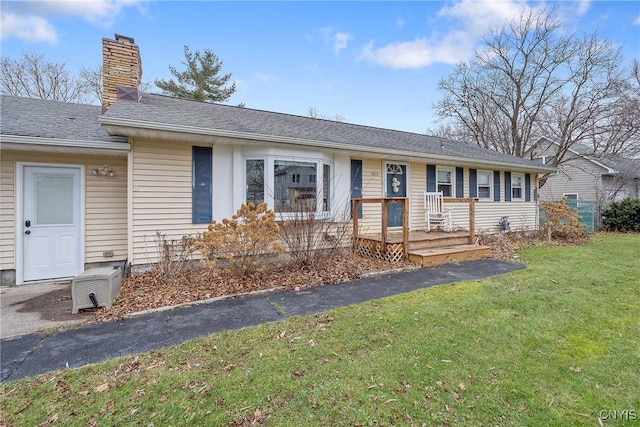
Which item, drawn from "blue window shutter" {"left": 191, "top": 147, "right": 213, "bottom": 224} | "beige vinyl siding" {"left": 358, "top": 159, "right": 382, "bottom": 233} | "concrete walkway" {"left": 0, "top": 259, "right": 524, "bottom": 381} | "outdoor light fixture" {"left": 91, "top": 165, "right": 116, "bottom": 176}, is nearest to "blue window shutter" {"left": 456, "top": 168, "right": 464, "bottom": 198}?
Result: "beige vinyl siding" {"left": 358, "top": 159, "right": 382, "bottom": 233}

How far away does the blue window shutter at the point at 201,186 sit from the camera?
5.89 meters

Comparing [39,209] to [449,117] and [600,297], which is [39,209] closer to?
[600,297]

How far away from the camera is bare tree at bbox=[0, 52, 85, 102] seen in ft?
47.9

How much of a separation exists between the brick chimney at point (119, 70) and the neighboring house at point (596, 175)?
18208 millimetres

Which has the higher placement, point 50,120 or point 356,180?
point 50,120

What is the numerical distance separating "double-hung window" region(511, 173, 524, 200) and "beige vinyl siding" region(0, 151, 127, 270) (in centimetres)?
1244

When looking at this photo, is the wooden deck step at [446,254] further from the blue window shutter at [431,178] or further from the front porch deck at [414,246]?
the blue window shutter at [431,178]

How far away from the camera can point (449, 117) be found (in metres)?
19.5

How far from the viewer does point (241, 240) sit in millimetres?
5094

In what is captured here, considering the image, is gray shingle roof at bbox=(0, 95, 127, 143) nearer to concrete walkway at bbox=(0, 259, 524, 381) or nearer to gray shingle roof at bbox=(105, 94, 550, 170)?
gray shingle roof at bbox=(105, 94, 550, 170)

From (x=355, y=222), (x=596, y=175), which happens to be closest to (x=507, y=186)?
(x=355, y=222)

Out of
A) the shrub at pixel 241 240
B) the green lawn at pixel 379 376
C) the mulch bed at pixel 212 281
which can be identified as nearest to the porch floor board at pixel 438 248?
the mulch bed at pixel 212 281

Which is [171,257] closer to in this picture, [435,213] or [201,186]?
→ [201,186]

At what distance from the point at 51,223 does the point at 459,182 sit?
10503 mm
